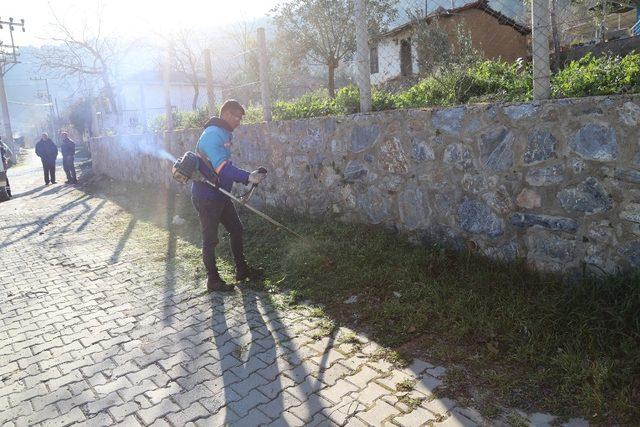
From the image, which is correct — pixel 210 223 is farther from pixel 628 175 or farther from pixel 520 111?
pixel 628 175

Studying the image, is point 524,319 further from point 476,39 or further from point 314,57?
point 314,57

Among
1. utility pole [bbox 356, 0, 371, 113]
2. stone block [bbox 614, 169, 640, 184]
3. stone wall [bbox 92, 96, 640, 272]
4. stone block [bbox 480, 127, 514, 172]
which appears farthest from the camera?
utility pole [bbox 356, 0, 371, 113]

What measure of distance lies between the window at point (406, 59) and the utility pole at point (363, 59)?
33.1 inches

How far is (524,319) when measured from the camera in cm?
319

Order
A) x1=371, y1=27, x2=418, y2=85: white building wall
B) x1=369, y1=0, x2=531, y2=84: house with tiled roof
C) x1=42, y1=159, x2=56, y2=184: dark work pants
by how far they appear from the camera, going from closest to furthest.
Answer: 1. x1=369, y1=0, x2=531, y2=84: house with tiled roof
2. x1=371, y1=27, x2=418, y2=85: white building wall
3. x1=42, y1=159, x2=56, y2=184: dark work pants

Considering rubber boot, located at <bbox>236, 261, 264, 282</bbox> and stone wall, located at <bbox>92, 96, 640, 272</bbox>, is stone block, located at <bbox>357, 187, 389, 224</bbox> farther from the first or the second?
rubber boot, located at <bbox>236, 261, 264, 282</bbox>

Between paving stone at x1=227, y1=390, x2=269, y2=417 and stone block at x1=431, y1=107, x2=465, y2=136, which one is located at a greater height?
stone block at x1=431, y1=107, x2=465, y2=136

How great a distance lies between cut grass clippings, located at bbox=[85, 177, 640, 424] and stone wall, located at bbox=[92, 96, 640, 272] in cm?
23

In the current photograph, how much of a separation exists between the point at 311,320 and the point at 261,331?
0.41m

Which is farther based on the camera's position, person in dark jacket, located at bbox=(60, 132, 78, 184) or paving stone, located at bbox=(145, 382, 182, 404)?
person in dark jacket, located at bbox=(60, 132, 78, 184)

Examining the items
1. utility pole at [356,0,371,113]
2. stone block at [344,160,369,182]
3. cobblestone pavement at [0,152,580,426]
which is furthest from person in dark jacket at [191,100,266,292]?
utility pole at [356,0,371,113]

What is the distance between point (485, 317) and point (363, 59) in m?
3.10

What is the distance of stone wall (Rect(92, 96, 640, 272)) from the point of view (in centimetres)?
324

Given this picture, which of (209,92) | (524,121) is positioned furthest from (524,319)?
(209,92)
